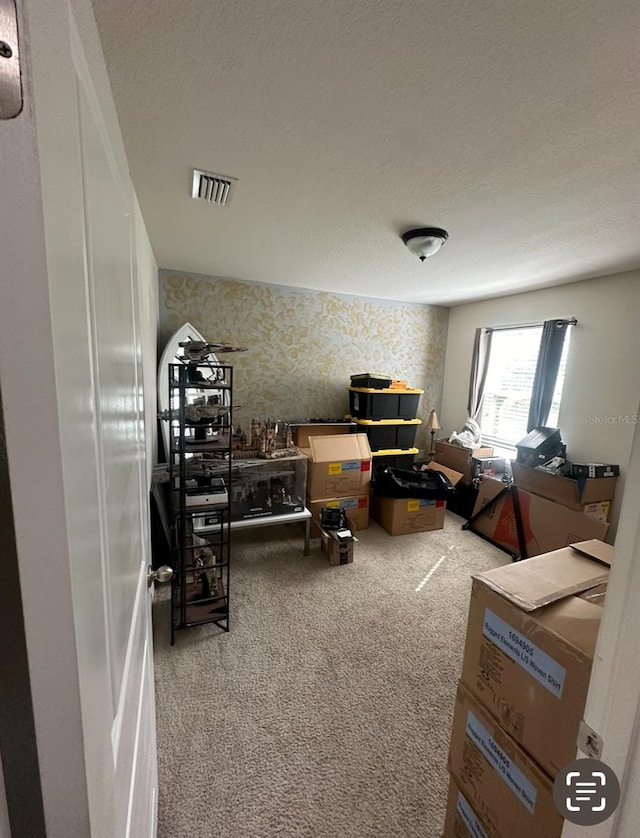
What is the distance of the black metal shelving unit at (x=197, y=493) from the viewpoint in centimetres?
182

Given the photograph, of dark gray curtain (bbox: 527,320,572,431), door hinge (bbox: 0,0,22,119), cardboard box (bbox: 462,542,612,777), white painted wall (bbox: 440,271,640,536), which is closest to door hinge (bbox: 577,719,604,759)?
cardboard box (bbox: 462,542,612,777)

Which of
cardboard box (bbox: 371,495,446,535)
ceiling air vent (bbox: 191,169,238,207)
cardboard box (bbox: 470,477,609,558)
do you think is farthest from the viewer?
cardboard box (bbox: 371,495,446,535)

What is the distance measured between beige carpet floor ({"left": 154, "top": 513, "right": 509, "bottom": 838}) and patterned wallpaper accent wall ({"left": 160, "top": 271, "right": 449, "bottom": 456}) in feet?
5.85

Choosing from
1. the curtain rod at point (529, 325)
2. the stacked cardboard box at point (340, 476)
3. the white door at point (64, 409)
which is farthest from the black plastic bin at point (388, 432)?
the white door at point (64, 409)

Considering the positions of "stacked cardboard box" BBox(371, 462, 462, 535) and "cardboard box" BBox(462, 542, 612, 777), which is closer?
"cardboard box" BBox(462, 542, 612, 777)

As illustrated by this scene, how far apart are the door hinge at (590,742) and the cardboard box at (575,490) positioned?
8.24ft

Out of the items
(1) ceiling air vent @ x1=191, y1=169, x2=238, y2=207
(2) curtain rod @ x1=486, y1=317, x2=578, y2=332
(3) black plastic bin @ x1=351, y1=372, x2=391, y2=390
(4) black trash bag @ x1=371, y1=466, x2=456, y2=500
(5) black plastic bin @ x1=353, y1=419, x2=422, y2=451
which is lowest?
(4) black trash bag @ x1=371, y1=466, x2=456, y2=500

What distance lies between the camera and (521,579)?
3.05ft

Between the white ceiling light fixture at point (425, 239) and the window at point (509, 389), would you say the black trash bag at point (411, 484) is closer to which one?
→ the window at point (509, 389)

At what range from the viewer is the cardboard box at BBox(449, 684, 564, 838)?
79 centimetres

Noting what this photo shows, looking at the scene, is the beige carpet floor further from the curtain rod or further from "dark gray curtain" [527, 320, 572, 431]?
the curtain rod

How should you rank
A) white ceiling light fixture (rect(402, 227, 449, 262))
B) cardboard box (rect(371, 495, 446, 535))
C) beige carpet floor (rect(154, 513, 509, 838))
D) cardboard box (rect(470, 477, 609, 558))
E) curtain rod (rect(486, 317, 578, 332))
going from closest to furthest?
1. beige carpet floor (rect(154, 513, 509, 838))
2. white ceiling light fixture (rect(402, 227, 449, 262))
3. cardboard box (rect(470, 477, 609, 558))
4. curtain rod (rect(486, 317, 578, 332))
5. cardboard box (rect(371, 495, 446, 535))

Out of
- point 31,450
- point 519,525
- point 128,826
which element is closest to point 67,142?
point 31,450

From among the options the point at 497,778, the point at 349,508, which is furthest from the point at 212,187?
the point at 349,508
